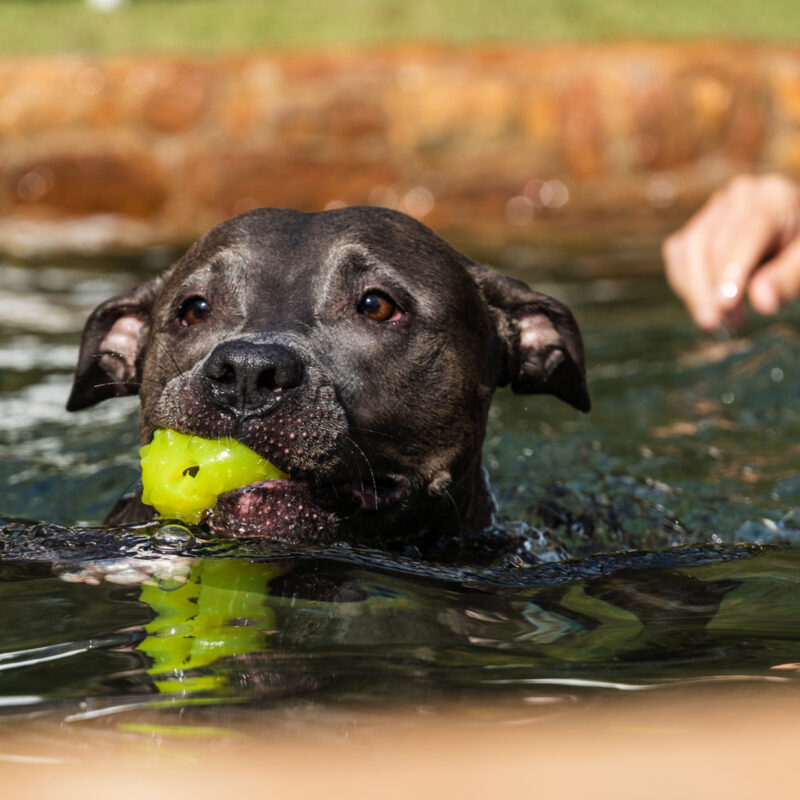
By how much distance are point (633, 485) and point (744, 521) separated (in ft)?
2.40

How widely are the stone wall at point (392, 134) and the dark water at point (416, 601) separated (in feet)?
16.8

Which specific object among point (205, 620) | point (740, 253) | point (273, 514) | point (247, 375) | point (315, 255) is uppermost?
point (740, 253)

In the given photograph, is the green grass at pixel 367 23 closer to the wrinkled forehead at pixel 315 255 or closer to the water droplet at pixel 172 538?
the wrinkled forehead at pixel 315 255

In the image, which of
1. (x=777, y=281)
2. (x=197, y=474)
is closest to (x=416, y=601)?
(x=197, y=474)

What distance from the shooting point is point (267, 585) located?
3.04m

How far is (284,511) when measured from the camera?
3.44 meters

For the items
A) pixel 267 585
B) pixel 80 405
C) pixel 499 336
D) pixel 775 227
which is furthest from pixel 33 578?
pixel 775 227

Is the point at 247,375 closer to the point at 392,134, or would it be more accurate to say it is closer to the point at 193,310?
the point at 193,310

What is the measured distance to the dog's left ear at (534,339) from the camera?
4.70m

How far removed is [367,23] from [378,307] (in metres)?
8.42

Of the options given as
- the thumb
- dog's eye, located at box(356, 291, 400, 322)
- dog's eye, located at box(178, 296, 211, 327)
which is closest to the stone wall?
the thumb

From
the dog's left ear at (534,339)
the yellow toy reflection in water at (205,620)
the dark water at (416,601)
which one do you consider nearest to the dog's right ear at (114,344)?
the dark water at (416,601)

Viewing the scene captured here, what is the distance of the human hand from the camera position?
5137mm

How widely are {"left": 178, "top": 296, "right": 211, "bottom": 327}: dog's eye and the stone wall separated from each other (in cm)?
674
